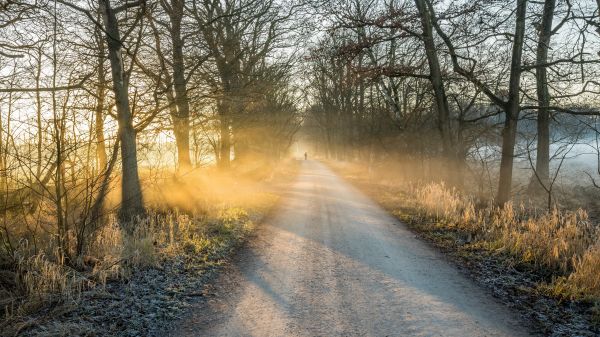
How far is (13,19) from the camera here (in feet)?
24.2

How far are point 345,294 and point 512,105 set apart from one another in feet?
26.0

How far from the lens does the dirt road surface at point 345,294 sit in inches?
163

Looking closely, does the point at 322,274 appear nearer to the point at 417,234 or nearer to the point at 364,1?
the point at 417,234

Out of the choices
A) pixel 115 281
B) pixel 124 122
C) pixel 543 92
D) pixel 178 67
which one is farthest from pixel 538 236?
pixel 178 67

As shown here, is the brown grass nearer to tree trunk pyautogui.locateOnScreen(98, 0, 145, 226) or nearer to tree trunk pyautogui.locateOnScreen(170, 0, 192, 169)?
tree trunk pyautogui.locateOnScreen(170, 0, 192, 169)

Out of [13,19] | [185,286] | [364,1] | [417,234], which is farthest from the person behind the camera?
[364,1]

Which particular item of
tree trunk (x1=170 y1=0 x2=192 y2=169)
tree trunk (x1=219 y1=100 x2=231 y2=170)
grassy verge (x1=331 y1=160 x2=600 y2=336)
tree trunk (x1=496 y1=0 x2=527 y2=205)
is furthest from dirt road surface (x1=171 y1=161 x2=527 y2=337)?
tree trunk (x1=219 y1=100 x2=231 y2=170)

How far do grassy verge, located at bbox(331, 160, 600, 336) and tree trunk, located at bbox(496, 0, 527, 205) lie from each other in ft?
4.68

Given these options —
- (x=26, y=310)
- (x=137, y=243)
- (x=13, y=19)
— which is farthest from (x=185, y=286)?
(x=13, y=19)

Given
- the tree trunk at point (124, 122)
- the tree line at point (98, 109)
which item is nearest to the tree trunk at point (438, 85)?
the tree line at point (98, 109)

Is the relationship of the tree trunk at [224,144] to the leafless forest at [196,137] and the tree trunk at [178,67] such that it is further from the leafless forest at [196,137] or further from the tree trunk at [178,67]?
the tree trunk at [178,67]

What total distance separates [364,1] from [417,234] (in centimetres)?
1286

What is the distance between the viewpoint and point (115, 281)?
5266mm

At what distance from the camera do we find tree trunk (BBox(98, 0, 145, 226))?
25.2 feet
